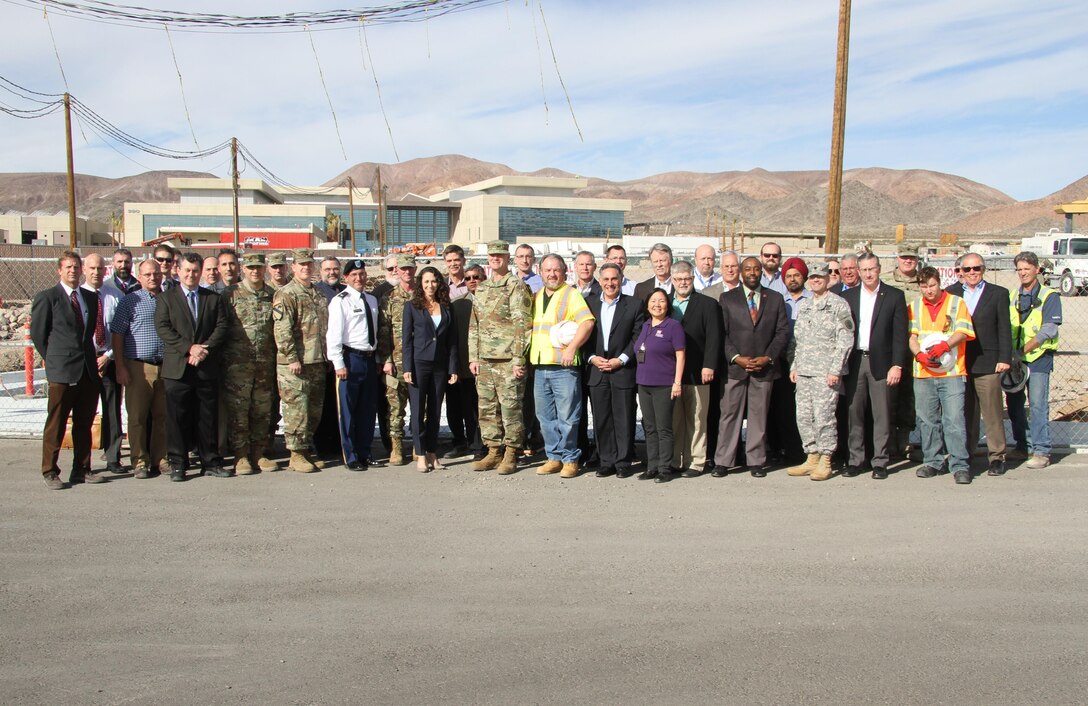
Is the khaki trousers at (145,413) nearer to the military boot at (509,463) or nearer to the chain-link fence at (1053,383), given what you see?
the chain-link fence at (1053,383)

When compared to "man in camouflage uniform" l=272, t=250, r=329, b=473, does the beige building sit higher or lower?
higher

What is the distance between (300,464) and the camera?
26.6ft

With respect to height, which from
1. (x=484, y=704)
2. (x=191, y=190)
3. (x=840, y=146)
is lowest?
(x=484, y=704)

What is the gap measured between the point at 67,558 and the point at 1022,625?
565 centimetres

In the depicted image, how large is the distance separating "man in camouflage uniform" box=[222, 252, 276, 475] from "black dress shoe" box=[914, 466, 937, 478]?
585 cm

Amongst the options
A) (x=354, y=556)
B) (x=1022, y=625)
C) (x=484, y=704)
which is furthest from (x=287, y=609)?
(x=1022, y=625)

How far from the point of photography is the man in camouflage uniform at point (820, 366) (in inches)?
298

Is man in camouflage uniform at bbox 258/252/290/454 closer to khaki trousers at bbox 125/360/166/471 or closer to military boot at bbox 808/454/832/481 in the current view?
khaki trousers at bbox 125/360/166/471

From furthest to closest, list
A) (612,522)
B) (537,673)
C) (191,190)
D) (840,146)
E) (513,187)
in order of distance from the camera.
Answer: (513,187) < (191,190) < (840,146) < (612,522) < (537,673)

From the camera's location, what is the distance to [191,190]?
88000 millimetres

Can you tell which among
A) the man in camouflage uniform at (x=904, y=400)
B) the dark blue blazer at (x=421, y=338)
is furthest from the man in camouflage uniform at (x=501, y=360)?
the man in camouflage uniform at (x=904, y=400)

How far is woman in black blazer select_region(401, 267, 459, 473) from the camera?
8102 millimetres

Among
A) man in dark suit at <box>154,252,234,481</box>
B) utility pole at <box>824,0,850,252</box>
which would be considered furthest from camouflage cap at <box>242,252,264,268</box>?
utility pole at <box>824,0,850,252</box>

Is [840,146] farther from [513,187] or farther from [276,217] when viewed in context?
[513,187]
